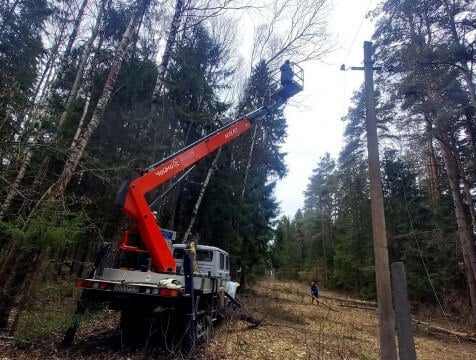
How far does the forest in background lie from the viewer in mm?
7781

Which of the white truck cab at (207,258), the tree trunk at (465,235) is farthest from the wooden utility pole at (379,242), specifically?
the tree trunk at (465,235)

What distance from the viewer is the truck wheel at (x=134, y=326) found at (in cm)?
768

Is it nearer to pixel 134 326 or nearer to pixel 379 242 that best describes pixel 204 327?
pixel 134 326

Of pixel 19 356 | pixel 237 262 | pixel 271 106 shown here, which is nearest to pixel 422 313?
pixel 237 262

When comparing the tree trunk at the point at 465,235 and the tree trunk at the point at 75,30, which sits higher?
the tree trunk at the point at 75,30

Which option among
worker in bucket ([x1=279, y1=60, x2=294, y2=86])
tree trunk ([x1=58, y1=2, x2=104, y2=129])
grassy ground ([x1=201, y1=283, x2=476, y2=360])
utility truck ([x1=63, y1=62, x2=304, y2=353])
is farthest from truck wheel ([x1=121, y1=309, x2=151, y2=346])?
tree trunk ([x1=58, y1=2, x2=104, y2=129])

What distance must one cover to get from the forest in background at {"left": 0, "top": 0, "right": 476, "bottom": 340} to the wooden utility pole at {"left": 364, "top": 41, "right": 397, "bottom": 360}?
171 cm

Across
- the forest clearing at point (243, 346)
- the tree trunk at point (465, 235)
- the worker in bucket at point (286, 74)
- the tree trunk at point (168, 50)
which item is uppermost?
the tree trunk at point (168, 50)

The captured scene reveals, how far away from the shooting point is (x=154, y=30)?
16781 millimetres

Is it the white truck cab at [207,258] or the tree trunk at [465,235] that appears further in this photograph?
the tree trunk at [465,235]

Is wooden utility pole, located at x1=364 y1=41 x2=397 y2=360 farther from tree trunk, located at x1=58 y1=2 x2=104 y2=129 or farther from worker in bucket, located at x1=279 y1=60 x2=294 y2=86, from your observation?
tree trunk, located at x1=58 y1=2 x2=104 y2=129

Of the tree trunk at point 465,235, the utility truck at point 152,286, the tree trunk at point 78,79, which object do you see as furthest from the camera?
the tree trunk at point 465,235

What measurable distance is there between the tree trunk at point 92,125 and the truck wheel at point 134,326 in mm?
3122

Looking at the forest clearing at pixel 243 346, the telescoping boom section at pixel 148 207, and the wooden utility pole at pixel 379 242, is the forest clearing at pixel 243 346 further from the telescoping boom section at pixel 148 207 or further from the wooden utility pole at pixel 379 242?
the telescoping boom section at pixel 148 207
